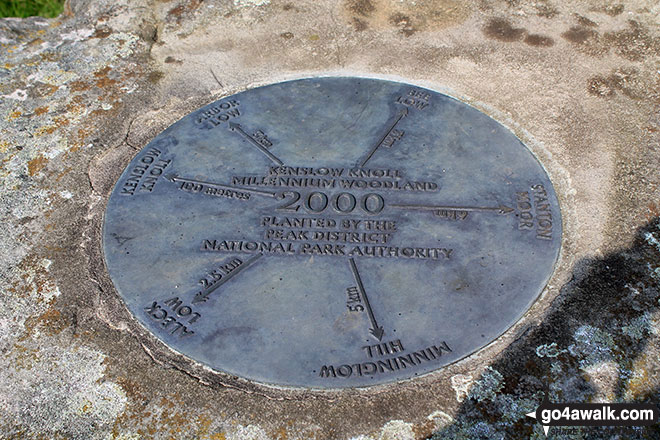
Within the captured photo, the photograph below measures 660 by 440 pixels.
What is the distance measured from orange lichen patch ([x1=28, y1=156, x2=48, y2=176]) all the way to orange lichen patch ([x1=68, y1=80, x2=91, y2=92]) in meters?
0.53

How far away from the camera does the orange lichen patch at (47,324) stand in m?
2.37

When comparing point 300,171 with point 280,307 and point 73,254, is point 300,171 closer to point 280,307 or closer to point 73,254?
point 280,307

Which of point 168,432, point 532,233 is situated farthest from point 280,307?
point 532,233

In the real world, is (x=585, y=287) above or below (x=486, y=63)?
below

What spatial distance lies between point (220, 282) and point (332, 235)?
49 cm

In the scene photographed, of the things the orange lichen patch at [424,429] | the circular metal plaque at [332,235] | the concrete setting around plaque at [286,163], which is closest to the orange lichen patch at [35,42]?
the concrete setting around plaque at [286,163]

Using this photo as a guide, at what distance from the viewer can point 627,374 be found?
84.7 inches

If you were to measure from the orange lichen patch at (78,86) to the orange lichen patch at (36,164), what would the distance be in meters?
0.53

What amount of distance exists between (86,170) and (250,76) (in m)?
1.02

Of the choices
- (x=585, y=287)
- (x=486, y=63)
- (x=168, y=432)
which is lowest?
(x=168, y=432)

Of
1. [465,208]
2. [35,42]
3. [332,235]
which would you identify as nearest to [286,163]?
[332,235]

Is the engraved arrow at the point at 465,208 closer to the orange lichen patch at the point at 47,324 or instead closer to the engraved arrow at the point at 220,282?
the engraved arrow at the point at 220,282

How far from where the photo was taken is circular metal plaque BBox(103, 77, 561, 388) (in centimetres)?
225

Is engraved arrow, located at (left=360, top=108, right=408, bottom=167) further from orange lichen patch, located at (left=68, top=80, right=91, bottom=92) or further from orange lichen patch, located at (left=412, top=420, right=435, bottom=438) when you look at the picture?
orange lichen patch, located at (left=68, top=80, right=91, bottom=92)
